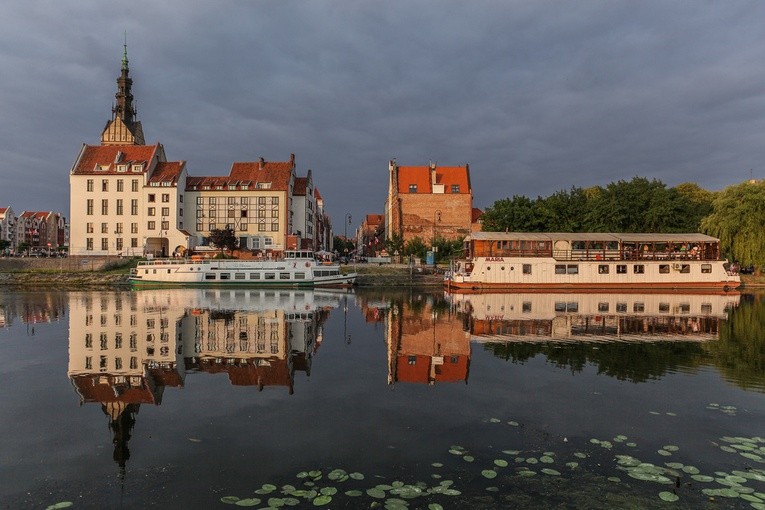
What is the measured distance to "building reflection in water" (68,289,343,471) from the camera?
39.1 ft

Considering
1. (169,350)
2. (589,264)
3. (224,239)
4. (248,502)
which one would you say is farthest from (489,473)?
(224,239)

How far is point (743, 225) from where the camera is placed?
2154 inches

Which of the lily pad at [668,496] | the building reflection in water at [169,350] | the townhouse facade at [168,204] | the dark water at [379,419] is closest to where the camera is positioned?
the lily pad at [668,496]

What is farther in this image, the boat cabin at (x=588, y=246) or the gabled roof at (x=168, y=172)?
the gabled roof at (x=168, y=172)

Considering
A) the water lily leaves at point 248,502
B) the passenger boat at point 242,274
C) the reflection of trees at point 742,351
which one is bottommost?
the reflection of trees at point 742,351

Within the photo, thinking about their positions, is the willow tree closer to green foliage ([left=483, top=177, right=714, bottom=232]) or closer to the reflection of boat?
green foliage ([left=483, top=177, right=714, bottom=232])

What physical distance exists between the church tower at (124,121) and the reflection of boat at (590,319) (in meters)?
77.9

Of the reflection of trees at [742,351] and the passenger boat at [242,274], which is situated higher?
the passenger boat at [242,274]

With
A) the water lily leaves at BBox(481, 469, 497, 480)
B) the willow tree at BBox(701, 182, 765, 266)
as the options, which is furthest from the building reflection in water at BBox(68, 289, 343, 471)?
the willow tree at BBox(701, 182, 765, 266)

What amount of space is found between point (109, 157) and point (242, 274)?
3439 centimetres

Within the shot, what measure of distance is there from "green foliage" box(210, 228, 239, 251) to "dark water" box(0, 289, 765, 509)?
150 ft

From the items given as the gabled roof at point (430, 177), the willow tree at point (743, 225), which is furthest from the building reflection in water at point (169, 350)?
the gabled roof at point (430, 177)

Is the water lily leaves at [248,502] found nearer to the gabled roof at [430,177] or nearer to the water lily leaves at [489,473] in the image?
the water lily leaves at [489,473]

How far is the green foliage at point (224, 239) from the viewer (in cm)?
6625
